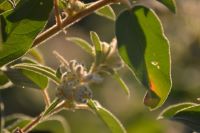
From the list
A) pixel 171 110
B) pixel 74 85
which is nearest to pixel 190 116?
pixel 171 110

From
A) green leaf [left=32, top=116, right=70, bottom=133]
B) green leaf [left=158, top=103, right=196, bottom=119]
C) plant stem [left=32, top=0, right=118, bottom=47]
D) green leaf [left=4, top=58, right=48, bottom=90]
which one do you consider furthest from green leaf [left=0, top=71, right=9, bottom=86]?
green leaf [left=158, top=103, right=196, bottom=119]

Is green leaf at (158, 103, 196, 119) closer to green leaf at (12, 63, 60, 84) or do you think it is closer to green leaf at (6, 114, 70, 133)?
green leaf at (12, 63, 60, 84)

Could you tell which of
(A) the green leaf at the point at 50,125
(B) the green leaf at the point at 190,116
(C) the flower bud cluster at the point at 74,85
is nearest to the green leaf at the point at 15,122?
(A) the green leaf at the point at 50,125

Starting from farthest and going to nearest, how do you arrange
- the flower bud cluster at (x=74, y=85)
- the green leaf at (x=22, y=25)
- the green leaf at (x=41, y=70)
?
the green leaf at (x=41, y=70) < the flower bud cluster at (x=74, y=85) < the green leaf at (x=22, y=25)

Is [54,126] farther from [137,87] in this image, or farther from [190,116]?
[137,87]

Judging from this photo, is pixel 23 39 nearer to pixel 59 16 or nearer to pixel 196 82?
pixel 59 16

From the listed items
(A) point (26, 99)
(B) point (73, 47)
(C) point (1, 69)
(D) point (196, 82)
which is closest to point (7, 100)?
(A) point (26, 99)

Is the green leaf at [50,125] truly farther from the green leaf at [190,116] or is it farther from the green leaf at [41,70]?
the green leaf at [190,116]
